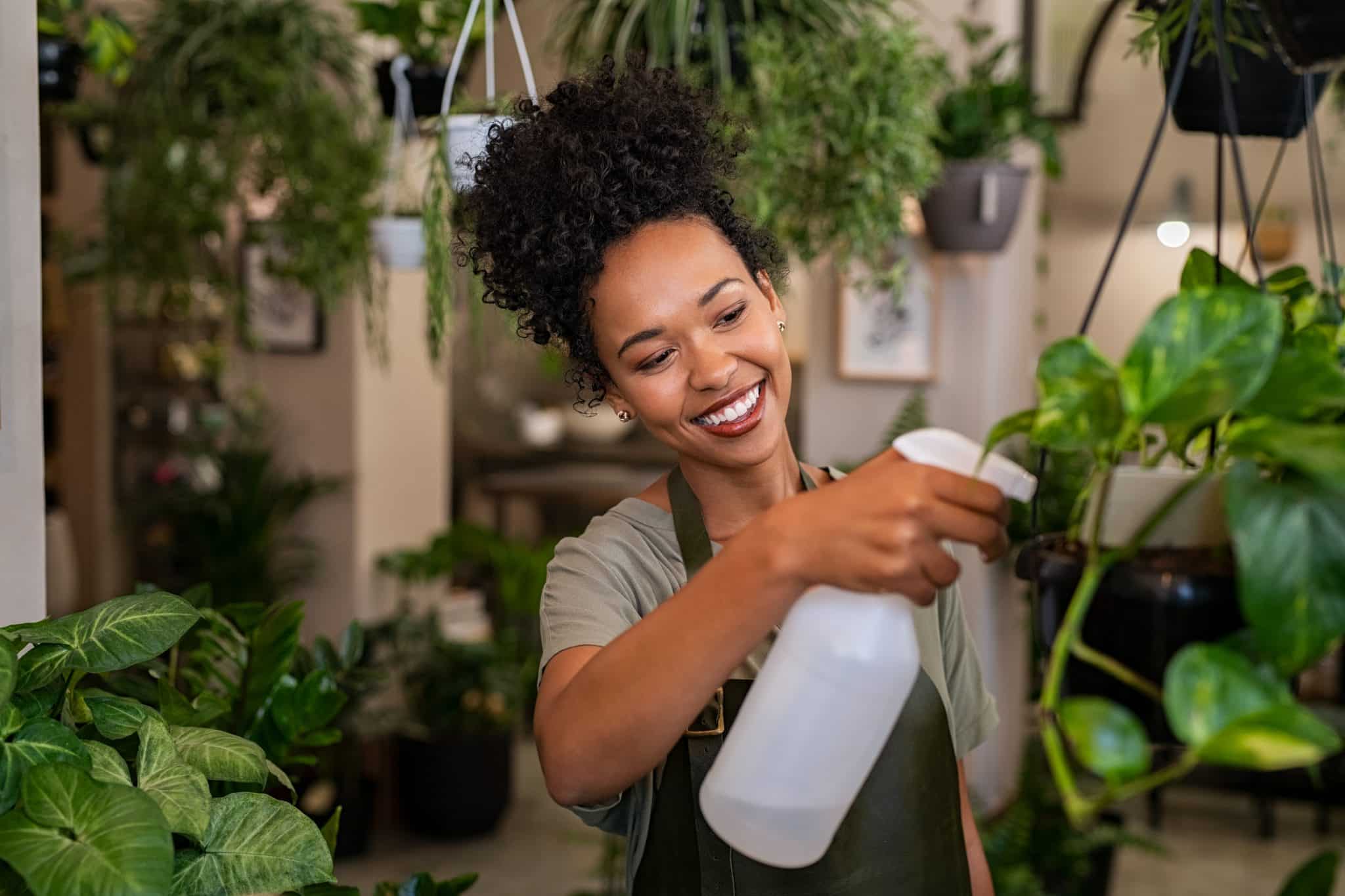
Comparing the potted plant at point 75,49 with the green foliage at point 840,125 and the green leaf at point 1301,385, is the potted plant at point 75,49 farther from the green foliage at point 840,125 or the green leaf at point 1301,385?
the green leaf at point 1301,385

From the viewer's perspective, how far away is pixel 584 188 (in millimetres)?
1103

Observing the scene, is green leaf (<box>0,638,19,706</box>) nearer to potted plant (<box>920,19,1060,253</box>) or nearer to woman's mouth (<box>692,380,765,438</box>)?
woman's mouth (<box>692,380,765,438</box>)

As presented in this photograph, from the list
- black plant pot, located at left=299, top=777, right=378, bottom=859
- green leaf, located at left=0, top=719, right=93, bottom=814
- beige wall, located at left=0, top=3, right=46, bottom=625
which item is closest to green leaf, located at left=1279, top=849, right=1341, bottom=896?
green leaf, located at left=0, top=719, right=93, bottom=814

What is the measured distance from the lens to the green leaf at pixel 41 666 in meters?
0.96

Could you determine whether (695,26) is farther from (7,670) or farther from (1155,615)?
(1155,615)

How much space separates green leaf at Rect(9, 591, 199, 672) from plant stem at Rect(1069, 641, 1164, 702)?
0.68m

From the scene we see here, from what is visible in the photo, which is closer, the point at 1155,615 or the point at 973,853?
the point at 1155,615

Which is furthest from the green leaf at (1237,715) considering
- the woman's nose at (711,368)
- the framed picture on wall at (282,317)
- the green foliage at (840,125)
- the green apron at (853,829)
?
the framed picture on wall at (282,317)

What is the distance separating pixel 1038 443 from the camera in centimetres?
61

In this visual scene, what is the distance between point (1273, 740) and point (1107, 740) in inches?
2.6

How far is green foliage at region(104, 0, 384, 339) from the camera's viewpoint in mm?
3180

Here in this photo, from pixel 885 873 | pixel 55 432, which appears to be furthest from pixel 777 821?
pixel 55 432

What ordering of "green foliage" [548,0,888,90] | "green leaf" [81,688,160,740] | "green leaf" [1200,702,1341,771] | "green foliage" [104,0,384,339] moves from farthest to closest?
"green foliage" [104,0,384,339], "green foliage" [548,0,888,90], "green leaf" [81,688,160,740], "green leaf" [1200,702,1341,771]

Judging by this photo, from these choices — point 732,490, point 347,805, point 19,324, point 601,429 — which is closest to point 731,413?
point 732,490
